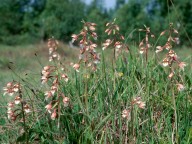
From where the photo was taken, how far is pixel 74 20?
43.8 meters

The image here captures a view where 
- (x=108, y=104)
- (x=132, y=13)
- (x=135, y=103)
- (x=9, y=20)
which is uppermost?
(x=135, y=103)

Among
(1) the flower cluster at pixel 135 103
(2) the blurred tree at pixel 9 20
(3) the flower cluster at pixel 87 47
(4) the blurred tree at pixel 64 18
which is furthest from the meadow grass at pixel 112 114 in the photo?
(2) the blurred tree at pixel 9 20

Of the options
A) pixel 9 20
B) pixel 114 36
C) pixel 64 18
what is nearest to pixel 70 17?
pixel 64 18

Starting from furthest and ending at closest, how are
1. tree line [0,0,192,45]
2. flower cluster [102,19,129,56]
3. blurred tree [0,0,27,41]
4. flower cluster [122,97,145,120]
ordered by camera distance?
blurred tree [0,0,27,41] < tree line [0,0,192,45] < flower cluster [102,19,129,56] < flower cluster [122,97,145,120]

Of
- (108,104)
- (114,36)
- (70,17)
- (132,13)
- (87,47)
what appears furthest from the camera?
(70,17)

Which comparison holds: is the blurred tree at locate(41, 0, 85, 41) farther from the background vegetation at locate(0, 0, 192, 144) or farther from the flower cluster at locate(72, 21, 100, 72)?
the flower cluster at locate(72, 21, 100, 72)

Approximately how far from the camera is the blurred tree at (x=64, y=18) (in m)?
41.0

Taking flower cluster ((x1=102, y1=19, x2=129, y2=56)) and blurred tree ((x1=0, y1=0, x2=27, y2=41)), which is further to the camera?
blurred tree ((x1=0, y1=0, x2=27, y2=41))

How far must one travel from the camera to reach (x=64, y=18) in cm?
4391

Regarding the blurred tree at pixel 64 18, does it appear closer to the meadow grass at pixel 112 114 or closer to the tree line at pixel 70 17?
the tree line at pixel 70 17

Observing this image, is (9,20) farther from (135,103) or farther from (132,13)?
(135,103)

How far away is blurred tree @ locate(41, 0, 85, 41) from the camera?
41031 millimetres

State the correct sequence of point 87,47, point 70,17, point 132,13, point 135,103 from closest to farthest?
point 135,103 → point 87,47 → point 132,13 → point 70,17

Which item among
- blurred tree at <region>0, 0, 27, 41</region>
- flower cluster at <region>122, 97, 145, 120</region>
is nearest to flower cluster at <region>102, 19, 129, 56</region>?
flower cluster at <region>122, 97, 145, 120</region>
